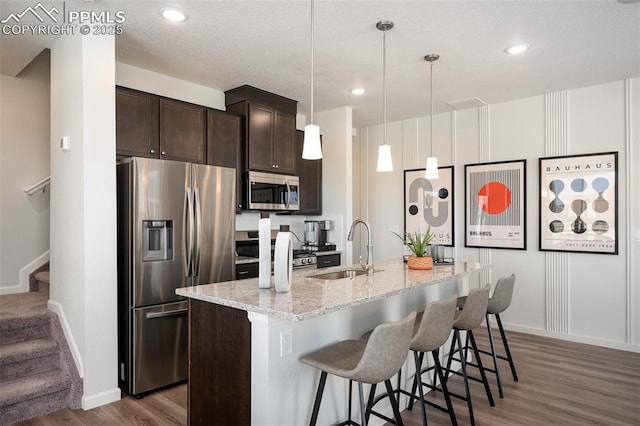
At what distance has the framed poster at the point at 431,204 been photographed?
17.9 ft

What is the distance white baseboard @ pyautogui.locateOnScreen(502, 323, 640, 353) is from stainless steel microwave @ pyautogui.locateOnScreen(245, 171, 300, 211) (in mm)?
3015

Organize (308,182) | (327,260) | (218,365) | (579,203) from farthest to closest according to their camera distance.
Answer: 1. (308,182)
2. (327,260)
3. (579,203)
4. (218,365)

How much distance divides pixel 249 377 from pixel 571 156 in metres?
4.25

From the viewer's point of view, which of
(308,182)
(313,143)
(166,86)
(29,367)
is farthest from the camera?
(308,182)

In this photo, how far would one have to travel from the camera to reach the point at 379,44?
330cm

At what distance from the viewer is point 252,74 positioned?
13.2 feet

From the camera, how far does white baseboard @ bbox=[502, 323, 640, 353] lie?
4145 millimetres

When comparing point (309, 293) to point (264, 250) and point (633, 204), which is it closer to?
point (264, 250)

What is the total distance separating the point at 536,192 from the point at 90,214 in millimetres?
4578

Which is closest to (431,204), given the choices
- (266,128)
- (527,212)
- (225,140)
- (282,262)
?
(527,212)

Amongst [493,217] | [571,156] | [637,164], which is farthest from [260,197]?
[637,164]

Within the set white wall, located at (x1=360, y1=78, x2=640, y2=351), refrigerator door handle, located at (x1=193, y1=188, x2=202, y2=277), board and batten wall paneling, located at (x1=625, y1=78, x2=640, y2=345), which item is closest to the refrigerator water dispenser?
refrigerator door handle, located at (x1=193, y1=188, x2=202, y2=277)

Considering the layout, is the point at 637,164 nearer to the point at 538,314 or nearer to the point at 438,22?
the point at 538,314

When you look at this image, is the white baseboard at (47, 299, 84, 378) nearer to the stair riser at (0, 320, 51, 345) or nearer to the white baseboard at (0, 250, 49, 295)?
the stair riser at (0, 320, 51, 345)
